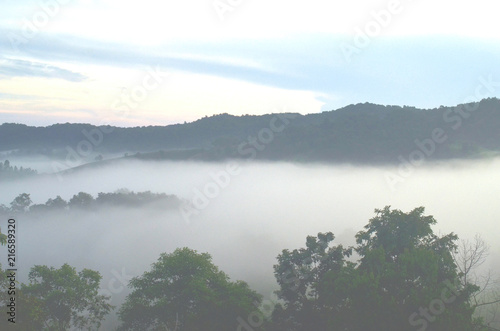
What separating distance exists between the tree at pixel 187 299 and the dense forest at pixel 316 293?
0.23 ft

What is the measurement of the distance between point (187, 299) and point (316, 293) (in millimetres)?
9327

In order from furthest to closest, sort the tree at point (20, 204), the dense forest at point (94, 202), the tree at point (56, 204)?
the tree at point (20, 204)
the tree at point (56, 204)
the dense forest at point (94, 202)

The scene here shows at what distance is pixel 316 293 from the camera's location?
1486 inches

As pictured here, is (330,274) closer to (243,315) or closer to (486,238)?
(243,315)

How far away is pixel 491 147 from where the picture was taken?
595ft

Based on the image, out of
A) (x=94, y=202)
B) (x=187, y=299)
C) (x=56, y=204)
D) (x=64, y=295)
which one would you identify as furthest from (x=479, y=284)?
(x=56, y=204)

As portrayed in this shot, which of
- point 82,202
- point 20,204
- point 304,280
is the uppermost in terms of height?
point 20,204

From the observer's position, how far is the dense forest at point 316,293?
29484 millimetres

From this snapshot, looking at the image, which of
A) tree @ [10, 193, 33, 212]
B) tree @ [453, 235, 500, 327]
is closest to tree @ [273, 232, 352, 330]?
tree @ [453, 235, 500, 327]

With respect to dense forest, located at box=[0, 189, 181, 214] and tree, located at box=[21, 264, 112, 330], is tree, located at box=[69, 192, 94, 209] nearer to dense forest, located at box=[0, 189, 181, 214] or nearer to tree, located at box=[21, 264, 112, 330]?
dense forest, located at box=[0, 189, 181, 214]

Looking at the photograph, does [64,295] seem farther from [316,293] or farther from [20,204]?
[20,204]

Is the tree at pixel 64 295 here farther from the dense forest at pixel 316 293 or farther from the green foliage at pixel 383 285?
the green foliage at pixel 383 285

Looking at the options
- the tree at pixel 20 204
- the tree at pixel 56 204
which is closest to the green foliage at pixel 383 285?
the tree at pixel 56 204

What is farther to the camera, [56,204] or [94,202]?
[56,204]
